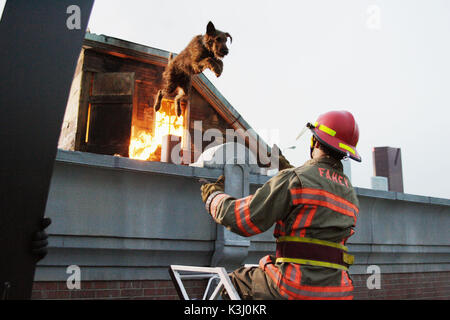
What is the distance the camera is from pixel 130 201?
3.96m

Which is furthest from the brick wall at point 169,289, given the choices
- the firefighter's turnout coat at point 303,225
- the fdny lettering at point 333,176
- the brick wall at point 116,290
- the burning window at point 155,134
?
the burning window at point 155,134

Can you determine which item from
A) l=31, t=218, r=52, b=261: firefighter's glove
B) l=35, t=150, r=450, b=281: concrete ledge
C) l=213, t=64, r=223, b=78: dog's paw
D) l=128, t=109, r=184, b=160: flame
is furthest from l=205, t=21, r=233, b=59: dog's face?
l=31, t=218, r=52, b=261: firefighter's glove

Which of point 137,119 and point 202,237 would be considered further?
point 137,119

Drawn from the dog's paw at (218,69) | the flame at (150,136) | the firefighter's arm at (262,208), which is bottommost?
the firefighter's arm at (262,208)

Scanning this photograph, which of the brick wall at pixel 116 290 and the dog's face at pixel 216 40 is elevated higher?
the dog's face at pixel 216 40

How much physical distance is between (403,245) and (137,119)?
6.79 meters

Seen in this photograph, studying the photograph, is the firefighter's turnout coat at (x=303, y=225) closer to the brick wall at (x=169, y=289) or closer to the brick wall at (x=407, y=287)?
the brick wall at (x=169, y=289)

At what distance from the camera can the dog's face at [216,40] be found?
22.0 ft

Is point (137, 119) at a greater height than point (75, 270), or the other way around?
point (137, 119)

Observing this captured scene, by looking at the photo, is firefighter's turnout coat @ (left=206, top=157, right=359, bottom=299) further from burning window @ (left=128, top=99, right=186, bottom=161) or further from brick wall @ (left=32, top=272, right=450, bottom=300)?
burning window @ (left=128, top=99, right=186, bottom=161)
